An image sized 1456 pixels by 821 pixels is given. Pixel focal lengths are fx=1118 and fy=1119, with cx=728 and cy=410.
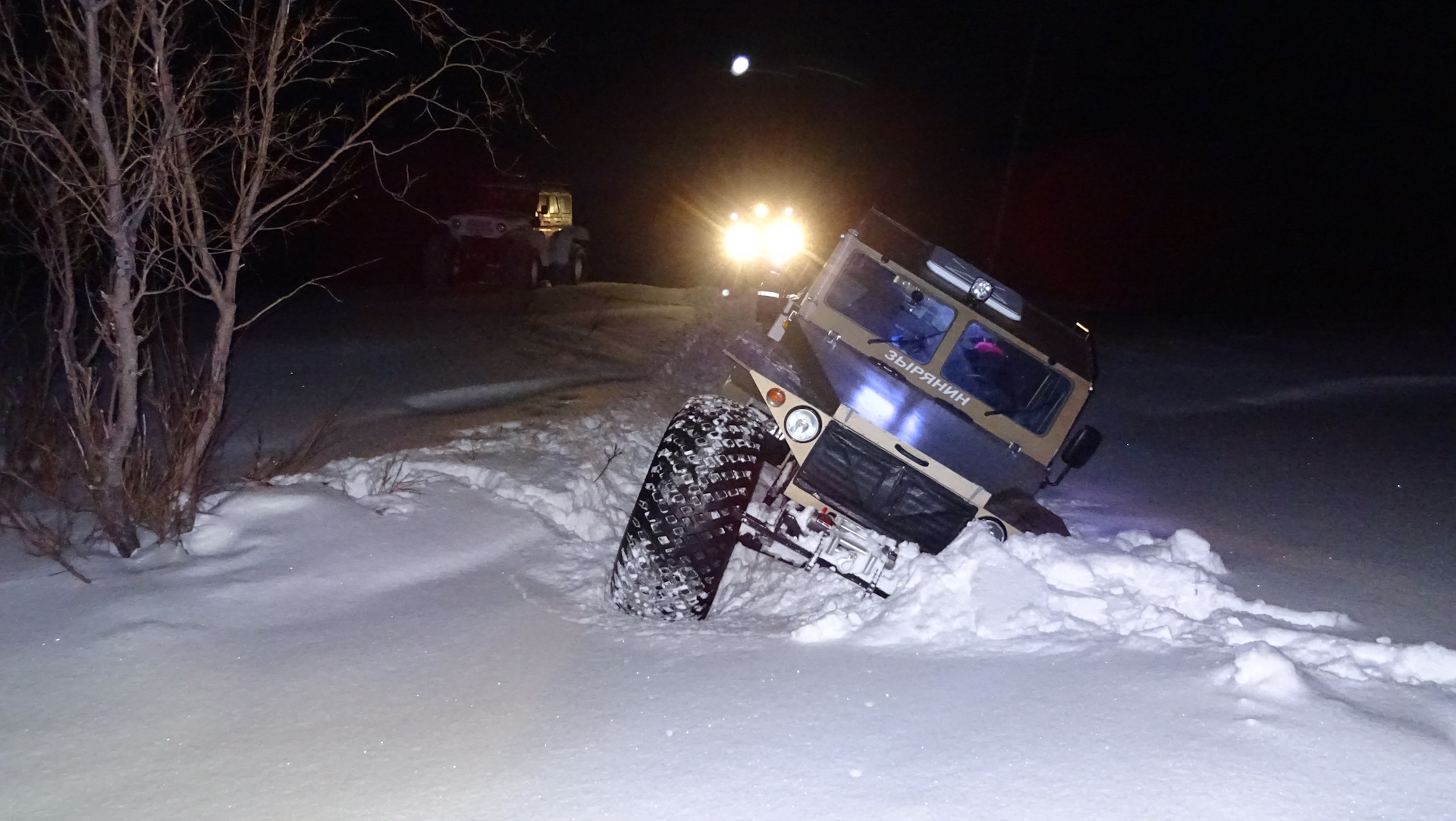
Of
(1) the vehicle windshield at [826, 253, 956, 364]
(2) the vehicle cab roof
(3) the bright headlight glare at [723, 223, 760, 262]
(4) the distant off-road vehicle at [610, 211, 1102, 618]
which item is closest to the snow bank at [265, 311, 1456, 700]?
(4) the distant off-road vehicle at [610, 211, 1102, 618]

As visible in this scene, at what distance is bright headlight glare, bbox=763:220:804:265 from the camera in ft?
29.9

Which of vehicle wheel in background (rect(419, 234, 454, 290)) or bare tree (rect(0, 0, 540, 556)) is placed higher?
bare tree (rect(0, 0, 540, 556))

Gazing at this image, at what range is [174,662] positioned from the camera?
4.36 metres

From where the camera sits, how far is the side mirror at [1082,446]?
559 cm

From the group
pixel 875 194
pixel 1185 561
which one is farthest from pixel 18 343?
pixel 875 194

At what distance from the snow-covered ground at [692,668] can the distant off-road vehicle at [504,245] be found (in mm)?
12688

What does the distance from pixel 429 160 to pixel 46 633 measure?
2759 cm

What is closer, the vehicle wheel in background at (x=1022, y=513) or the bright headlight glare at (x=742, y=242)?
the vehicle wheel in background at (x=1022, y=513)

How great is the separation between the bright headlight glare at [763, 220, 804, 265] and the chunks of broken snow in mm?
4008

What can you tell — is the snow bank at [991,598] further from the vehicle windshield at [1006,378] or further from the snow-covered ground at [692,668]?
the vehicle windshield at [1006,378]

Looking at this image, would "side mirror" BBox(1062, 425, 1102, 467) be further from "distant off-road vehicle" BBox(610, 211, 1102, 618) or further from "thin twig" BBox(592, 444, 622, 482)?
"thin twig" BBox(592, 444, 622, 482)

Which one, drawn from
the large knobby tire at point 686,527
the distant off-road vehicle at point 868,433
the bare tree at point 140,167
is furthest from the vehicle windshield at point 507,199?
the large knobby tire at point 686,527

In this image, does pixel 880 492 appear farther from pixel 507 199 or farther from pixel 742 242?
pixel 507 199

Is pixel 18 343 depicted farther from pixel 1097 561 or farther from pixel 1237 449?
pixel 1237 449
